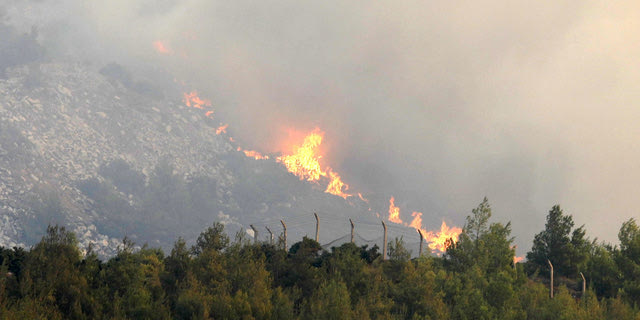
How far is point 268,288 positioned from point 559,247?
60438 millimetres

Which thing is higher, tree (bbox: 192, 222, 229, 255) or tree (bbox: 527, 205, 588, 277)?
tree (bbox: 527, 205, 588, 277)

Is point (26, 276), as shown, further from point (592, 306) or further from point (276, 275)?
point (592, 306)

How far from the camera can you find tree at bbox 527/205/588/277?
Result: 97125 mm

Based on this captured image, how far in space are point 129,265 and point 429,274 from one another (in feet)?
103

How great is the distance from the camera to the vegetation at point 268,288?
45.3m

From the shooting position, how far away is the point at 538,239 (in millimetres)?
102125

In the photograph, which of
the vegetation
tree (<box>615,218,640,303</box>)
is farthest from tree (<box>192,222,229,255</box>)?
tree (<box>615,218,640,303</box>)

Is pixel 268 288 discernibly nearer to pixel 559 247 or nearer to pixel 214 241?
pixel 214 241

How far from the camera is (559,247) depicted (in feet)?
325

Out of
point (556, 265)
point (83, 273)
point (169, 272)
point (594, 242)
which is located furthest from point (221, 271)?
point (594, 242)

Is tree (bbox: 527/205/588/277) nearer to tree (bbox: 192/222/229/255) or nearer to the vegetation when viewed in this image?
the vegetation

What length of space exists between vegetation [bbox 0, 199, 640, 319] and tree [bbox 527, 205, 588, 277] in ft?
35.1

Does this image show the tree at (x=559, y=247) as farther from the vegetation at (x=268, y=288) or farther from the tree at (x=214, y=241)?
the tree at (x=214, y=241)

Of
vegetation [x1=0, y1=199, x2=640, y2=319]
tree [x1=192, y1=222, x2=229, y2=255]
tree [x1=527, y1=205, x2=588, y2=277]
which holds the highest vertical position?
tree [x1=527, y1=205, x2=588, y2=277]
